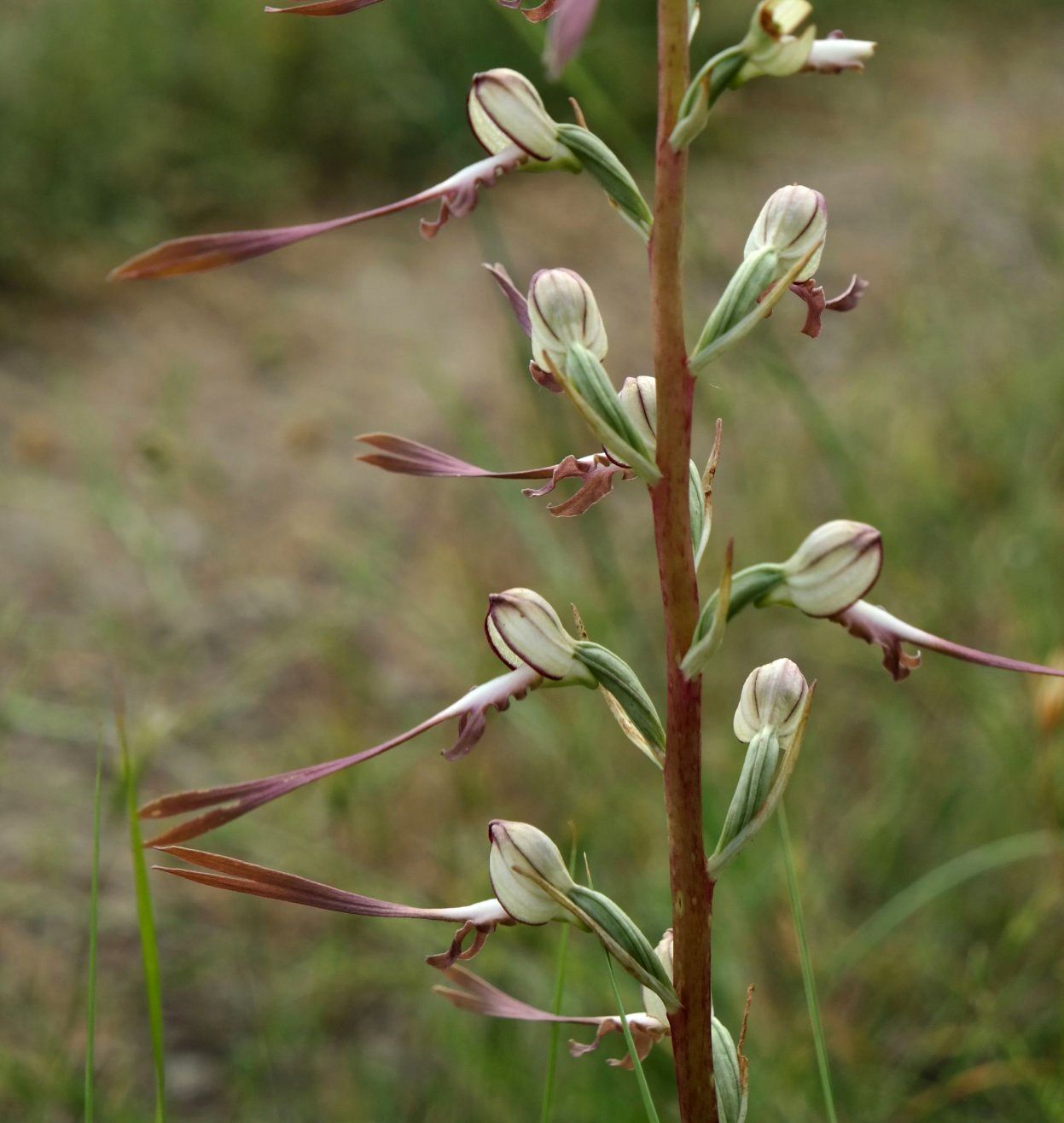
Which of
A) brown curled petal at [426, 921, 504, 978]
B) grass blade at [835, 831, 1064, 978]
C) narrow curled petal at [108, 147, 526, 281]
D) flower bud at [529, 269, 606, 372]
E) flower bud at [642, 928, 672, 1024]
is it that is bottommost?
grass blade at [835, 831, 1064, 978]

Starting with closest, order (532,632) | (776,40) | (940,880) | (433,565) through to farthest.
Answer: (776,40) < (532,632) < (940,880) < (433,565)

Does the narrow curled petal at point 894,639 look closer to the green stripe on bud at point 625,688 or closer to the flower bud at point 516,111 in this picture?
the green stripe on bud at point 625,688

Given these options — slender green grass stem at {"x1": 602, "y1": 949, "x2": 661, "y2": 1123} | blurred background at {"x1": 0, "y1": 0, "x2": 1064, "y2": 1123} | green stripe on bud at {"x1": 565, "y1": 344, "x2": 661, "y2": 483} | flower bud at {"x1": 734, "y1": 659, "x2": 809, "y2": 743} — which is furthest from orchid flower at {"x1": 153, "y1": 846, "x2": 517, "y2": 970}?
blurred background at {"x1": 0, "y1": 0, "x2": 1064, "y2": 1123}

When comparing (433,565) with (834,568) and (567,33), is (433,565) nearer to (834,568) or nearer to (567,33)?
(834,568)

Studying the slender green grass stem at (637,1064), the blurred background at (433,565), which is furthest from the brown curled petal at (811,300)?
the blurred background at (433,565)

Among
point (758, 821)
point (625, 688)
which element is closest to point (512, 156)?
point (625, 688)

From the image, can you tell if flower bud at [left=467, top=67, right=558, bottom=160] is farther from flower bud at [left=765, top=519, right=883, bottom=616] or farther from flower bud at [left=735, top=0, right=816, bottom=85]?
flower bud at [left=765, top=519, right=883, bottom=616]

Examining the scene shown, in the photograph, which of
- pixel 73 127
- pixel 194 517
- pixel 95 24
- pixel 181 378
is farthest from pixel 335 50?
pixel 194 517
